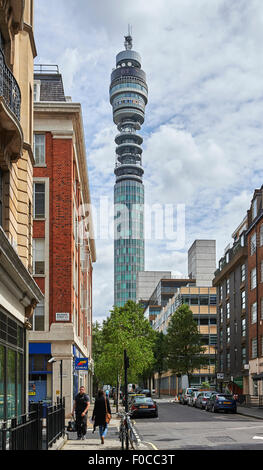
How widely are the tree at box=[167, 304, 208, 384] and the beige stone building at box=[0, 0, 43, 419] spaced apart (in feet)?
191

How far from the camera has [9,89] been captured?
15.9m

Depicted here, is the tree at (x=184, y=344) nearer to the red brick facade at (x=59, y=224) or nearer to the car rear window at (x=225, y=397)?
the car rear window at (x=225, y=397)

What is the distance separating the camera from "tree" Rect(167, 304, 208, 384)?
78.4 metres

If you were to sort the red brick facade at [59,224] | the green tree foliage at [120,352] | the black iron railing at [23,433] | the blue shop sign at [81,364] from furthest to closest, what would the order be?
the green tree foliage at [120,352] → the red brick facade at [59,224] → the blue shop sign at [81,364] → the black iron railing at [23,433]

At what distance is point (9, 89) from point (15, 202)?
13.7 ft

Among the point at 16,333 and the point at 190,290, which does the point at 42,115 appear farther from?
the point at 190,290

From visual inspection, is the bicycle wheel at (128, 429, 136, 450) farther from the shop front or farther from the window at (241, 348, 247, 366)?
the window at (241, 348, 247, 366)

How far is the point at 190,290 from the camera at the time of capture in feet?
330

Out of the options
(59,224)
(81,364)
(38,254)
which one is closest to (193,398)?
(81,364)

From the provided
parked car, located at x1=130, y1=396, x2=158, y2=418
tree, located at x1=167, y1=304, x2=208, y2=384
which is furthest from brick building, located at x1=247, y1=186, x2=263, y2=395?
tree, located at x1=167, y1=304, x2=208, y2=384

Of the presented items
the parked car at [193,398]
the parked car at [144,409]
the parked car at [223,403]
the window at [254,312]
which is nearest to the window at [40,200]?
the parked car at [144,409]

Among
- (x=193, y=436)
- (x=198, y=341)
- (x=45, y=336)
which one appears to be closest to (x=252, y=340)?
(x=198, y=341)

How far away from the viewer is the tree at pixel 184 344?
78.4m

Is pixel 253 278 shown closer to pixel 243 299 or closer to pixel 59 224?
pixel 243 299
